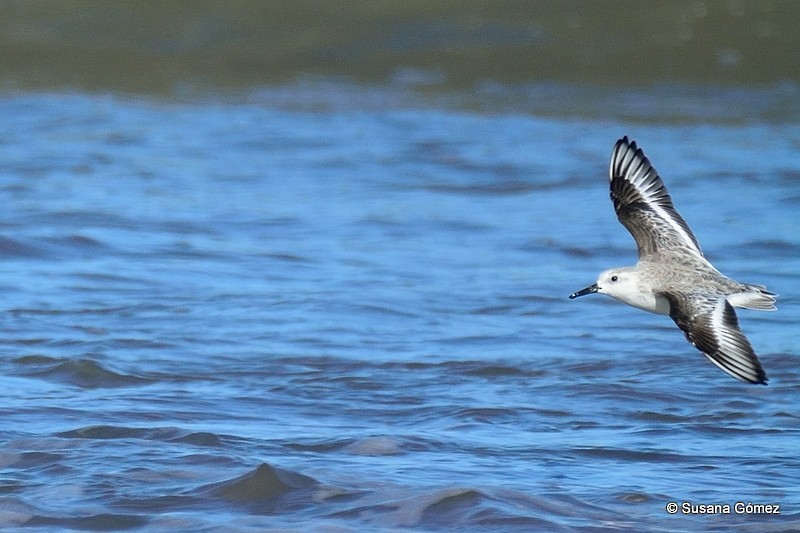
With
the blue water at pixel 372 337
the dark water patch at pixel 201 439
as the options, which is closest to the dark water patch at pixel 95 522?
the blue water at pixel 372 337

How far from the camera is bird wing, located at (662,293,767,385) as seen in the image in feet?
17.6

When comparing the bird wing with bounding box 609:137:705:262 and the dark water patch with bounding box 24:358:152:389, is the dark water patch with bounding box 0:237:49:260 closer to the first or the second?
the dark water patch with bounding box 24:358:152:389

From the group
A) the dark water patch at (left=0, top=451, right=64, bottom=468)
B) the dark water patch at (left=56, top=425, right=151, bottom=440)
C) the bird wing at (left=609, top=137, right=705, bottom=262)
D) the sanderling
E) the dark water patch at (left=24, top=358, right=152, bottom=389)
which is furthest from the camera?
the dark water patch at (left=24, top=358, right=152, bottom=389)

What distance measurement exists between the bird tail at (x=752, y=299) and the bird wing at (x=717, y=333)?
0.07 m

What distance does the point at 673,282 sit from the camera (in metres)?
6.27

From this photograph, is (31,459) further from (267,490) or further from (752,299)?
(752,299)

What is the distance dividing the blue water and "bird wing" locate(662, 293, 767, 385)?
65 cm

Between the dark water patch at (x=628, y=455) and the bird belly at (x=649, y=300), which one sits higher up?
the bird belly at (x=649, y=300)

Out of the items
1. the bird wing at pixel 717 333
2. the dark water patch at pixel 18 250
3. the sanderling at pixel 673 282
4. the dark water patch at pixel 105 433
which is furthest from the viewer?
the dark water patch at pixel 18 250

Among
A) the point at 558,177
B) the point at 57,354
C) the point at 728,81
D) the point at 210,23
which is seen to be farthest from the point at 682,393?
the point at 210,23

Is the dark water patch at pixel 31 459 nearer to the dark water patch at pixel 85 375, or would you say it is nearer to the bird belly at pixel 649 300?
the dark water patch at pixel 85 375

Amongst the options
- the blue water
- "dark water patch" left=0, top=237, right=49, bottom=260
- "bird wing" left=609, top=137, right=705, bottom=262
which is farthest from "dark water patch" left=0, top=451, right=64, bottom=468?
"dark water patch" left=0, top=237, right=49, bottom=260

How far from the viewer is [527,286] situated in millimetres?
9266

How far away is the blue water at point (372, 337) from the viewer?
578 centimetres
